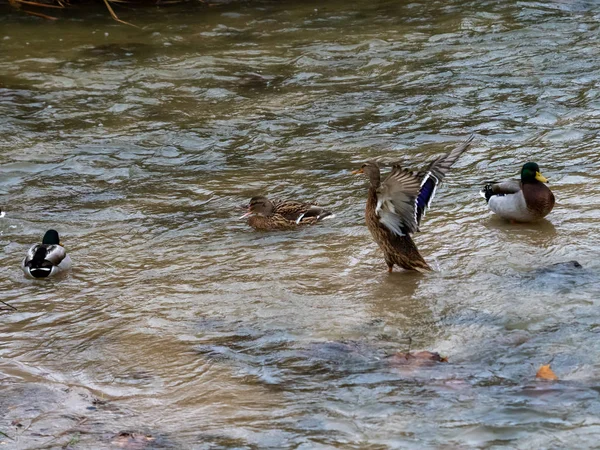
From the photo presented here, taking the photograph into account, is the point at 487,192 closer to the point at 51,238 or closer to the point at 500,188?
the point at 500,188

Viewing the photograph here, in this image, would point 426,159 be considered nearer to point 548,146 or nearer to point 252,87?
point 548,146

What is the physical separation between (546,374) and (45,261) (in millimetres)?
4060

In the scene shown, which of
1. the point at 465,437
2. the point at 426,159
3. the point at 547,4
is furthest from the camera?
the point at 547,4

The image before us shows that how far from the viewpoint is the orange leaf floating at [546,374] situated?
225 inches

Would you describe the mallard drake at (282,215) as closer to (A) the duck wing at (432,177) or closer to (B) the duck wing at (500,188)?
(B) the duck wing at (500,188)

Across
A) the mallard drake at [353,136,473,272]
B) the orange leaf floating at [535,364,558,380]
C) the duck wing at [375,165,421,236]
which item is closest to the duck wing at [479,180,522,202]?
the mallard drake at [353,136,473,272]

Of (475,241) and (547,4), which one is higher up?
(547,4)

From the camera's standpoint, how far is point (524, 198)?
8.62m

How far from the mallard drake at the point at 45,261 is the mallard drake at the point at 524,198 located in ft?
11.8

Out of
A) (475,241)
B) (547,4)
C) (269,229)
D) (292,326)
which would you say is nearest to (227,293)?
(292,326)

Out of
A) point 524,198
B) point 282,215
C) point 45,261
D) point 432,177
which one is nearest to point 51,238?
point 45,261

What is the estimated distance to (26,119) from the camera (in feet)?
40.9

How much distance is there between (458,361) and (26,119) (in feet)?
25.9

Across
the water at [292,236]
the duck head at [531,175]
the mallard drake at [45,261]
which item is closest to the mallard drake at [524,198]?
the duck head at [531,175]
